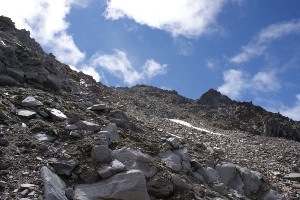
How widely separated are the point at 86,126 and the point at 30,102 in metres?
2.37

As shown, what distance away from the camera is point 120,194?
31.8 ft

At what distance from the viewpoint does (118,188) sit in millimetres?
9750

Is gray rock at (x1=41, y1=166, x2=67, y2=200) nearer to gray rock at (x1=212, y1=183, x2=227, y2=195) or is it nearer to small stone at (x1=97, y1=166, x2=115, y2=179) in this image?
small stone at (x1=97, y1=166, x2=115, y2=179)

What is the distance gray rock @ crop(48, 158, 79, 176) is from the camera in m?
10.1


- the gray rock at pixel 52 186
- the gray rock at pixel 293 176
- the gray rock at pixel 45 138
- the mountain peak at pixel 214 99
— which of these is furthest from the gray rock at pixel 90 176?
the mountain peak at pixel 214 99

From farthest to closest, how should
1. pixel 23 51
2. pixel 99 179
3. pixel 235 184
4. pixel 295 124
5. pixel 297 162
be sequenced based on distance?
1. pixel 295 124
2. pixel 297 162
3. pixel 23 51
4. pixel 235 184
5. pixel 99 179

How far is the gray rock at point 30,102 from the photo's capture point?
1376 centimetres

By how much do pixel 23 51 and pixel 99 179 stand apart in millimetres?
13238

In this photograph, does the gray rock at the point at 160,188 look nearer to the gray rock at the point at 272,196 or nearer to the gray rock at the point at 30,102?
the gray rock at the point at 30,102

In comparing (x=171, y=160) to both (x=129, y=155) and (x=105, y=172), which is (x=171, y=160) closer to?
(x=129, y=155)

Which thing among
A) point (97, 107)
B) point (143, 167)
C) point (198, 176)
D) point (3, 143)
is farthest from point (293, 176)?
point (3, 143)

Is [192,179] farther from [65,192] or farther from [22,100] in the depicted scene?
[22,100]

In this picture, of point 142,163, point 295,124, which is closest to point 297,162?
point 142,163

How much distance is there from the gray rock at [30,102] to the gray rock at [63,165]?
152 inches
